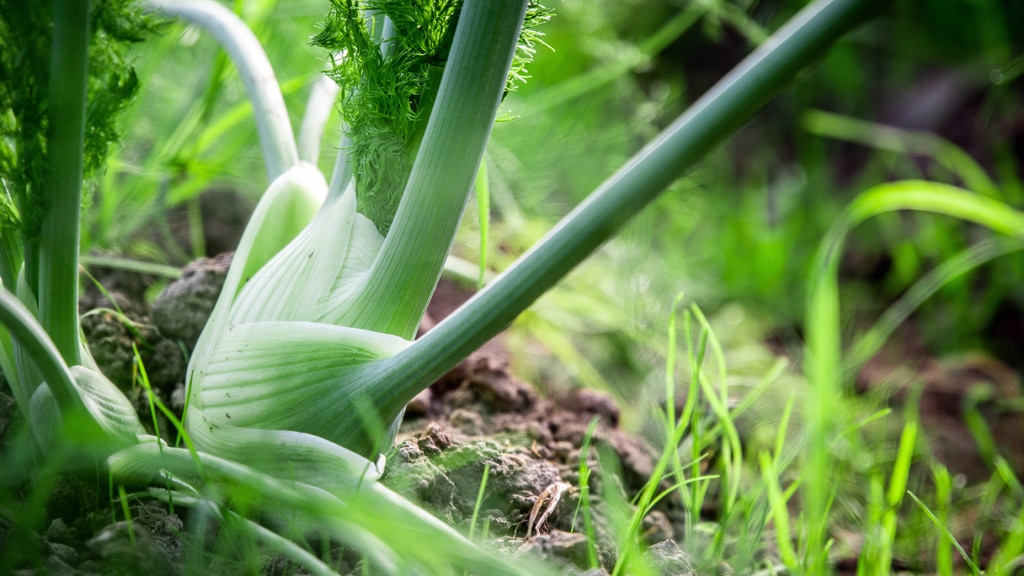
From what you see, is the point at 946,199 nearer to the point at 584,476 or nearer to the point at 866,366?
the point at 584,476

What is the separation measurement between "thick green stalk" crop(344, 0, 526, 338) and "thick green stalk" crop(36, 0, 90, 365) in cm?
17

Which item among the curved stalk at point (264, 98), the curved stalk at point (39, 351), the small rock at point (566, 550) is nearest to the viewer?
the curved stalk at point (39, 351)

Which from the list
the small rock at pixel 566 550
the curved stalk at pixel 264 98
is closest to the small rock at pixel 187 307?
the curved stalk at pixel 264 98

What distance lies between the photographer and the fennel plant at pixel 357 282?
16.9 inches

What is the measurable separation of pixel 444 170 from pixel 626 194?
0.38 ft

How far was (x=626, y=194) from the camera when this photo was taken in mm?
444

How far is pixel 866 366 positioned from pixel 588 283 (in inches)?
21.7

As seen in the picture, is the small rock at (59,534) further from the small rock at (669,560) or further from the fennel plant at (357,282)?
the small rock at (669,560)

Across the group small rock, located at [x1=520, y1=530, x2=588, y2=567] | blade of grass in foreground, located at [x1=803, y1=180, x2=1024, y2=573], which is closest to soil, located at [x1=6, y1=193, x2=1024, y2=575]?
small rock, located at [x1=520, y1=530, x2=588, y2=567]

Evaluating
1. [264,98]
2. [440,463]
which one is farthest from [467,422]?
[264,98]

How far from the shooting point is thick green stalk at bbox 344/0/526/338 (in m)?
0.45

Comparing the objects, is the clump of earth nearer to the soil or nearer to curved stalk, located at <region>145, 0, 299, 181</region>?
the soil

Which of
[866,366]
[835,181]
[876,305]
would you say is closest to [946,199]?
[866,366]

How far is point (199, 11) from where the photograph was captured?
69 cm
